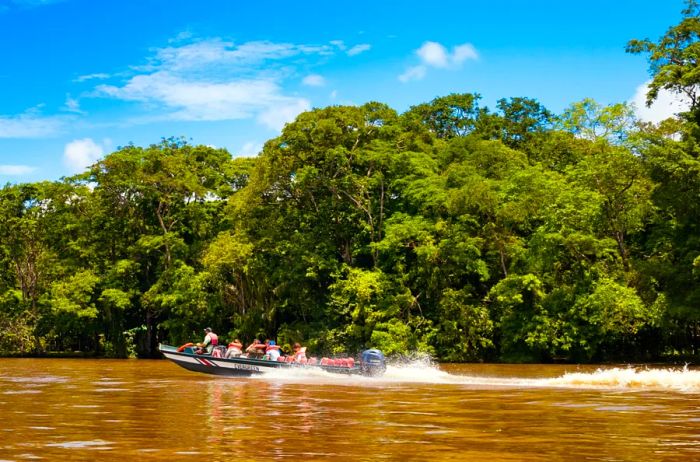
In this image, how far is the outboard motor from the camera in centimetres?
2816

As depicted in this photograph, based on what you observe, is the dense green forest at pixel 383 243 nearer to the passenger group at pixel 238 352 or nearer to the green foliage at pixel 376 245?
the green foliage at pixel 376 245

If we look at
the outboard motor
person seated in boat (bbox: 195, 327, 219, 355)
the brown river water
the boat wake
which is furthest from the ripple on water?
person seated in boat (bbox: 195, 327, 219, 355)

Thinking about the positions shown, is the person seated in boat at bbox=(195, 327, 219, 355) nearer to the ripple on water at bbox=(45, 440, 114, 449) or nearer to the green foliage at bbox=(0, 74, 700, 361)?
the green foliage at bbox=(0, 74, 700, 361)

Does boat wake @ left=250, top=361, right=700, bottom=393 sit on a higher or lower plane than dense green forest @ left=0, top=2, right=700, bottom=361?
lower

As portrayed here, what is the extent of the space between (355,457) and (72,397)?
12365 millimetres

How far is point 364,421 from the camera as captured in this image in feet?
46.5

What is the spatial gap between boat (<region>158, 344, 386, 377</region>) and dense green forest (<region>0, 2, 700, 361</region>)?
13.8m

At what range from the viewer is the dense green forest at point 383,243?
132ft

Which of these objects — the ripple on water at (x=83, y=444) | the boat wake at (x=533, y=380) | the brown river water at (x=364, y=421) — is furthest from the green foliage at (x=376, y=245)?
the ripple on water at (x=83, y=444)

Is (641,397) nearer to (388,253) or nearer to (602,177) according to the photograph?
(602,177)

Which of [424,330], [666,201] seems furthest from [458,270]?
[666,201]

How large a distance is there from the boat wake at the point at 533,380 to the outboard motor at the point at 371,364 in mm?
290

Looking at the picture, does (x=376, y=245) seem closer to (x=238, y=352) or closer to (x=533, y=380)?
(x=238, y=352)

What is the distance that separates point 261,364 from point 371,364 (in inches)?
163
